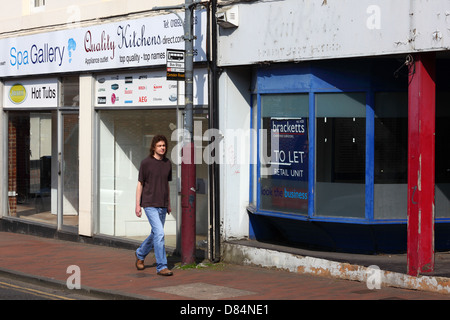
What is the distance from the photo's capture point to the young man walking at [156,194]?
37.4 ft

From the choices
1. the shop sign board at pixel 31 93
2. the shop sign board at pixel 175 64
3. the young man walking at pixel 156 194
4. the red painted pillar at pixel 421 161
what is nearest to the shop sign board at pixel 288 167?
the shop sign board at pixel 175 64

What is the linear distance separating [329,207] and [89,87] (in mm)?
5824

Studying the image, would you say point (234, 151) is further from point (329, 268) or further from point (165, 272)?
point (329, 268)

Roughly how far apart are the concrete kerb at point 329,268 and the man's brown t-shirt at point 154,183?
164 centimetres

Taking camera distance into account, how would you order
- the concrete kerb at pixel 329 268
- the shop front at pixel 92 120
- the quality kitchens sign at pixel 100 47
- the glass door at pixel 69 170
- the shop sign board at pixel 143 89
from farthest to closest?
the glass door at pixel 69 170 < the shop front at pixel 92 120 < the quality kitchens sign at pixel 100 47 < the shop sign board at pixel 143 89 < the concrete kerb at pixel 329 268

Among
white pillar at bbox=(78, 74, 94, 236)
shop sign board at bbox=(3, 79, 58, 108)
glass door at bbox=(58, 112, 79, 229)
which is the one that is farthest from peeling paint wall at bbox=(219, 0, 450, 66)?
shop sign board at bbox=(3, 79, 58, 108)

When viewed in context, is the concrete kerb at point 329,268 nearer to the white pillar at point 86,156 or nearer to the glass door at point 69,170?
the white pillar at point 86,156

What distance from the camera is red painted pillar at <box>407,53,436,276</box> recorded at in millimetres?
10211

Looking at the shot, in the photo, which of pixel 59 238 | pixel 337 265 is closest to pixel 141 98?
pixel 59 238

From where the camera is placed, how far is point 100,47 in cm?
1498

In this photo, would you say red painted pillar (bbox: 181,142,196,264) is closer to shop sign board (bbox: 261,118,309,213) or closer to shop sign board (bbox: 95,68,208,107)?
shop sign board (bbox: 261,118,309,213)

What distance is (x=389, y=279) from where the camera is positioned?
10.4 metres

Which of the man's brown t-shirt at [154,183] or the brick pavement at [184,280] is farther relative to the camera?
the man's brown t-shirt at [154,183]
